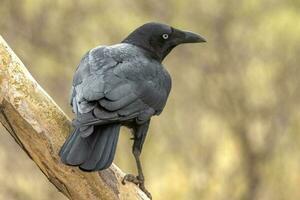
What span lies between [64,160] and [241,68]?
26.2 ft

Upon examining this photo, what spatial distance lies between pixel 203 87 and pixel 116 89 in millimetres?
7402

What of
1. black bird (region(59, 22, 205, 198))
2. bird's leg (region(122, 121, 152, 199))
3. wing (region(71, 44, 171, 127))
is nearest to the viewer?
black bird (region(59, 22, 205, 198))

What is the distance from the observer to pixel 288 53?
39.0 ft

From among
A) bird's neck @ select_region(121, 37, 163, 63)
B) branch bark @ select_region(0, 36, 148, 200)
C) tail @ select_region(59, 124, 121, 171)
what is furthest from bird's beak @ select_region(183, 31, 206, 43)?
branch bark @ select_region(0, 36, 148, 200)

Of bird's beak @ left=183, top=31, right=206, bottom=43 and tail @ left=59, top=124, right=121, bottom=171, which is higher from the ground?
bird's beak @ left=183, top=31, right=206, bottom=43

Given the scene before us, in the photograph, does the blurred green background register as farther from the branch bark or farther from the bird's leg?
the branch bark

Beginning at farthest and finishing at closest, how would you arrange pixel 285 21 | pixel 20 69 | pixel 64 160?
pixel 285 21 < pixel 20 69 < pixel 64 160

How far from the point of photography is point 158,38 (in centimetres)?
600

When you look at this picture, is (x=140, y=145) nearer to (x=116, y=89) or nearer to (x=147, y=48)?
(x=116, y=89)

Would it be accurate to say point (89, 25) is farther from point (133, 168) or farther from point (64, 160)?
→ point (64, 160)

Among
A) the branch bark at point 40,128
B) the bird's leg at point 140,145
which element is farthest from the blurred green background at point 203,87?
the branch bark at point 40,128

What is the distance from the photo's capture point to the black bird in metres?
4.56

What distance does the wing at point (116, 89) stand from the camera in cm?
479

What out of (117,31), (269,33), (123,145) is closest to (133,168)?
(123,145)
